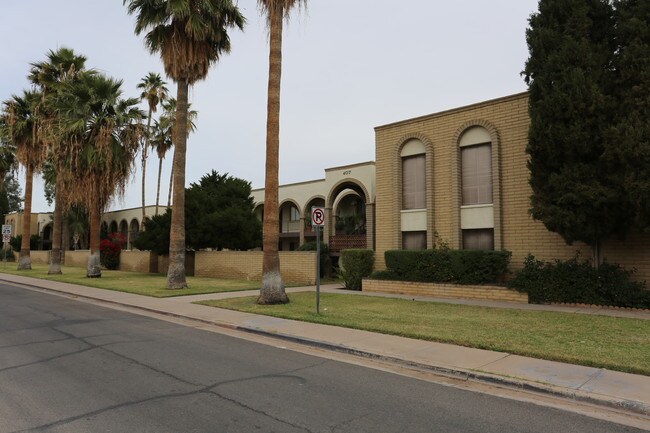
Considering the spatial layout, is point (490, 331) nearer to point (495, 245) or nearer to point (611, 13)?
point (495, 245)

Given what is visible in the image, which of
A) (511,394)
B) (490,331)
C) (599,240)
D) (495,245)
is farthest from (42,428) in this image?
(495,245)

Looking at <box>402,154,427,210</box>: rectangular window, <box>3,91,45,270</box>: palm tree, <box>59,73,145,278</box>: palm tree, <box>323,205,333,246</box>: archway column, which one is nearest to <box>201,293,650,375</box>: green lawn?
<box>402,154,427,210</box>: rectangular window

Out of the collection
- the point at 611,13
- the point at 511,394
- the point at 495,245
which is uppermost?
the point at 611,13

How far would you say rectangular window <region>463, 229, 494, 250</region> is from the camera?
17.8m

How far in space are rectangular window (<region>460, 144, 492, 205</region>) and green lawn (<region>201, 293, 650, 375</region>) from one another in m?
5.51

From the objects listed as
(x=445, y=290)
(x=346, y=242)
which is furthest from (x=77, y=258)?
(x=445, y=290)

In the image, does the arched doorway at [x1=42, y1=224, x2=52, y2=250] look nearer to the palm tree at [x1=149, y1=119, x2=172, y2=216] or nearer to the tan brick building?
the palm tree at [x1=149, y1=119, x2=172, y2=216]

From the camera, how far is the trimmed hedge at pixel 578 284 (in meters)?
13.6

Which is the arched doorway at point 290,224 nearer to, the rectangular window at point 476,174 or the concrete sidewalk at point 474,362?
the rectangular window at point 476,174

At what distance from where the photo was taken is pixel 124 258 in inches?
1447

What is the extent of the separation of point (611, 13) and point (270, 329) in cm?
1319

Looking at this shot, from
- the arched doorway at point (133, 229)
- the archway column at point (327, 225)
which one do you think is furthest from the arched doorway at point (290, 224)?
the arched doorway at point (133, 229)

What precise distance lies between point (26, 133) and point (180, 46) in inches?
759

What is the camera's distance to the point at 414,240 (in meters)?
20.0
